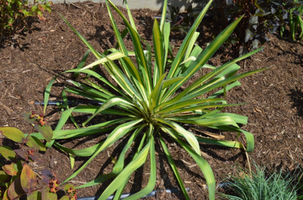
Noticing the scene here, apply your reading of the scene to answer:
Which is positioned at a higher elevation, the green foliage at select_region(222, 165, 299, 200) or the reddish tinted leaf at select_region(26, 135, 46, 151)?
the reddish tinted leaf at select_region(26, 135, 46, 151)

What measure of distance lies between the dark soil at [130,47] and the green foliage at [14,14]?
0.10m

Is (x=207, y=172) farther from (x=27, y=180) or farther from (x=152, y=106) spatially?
(x=27, y=180)

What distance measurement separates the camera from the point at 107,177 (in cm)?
194

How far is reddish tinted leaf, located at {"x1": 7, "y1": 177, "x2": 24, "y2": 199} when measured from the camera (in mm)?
1673

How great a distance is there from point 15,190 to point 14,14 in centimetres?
159

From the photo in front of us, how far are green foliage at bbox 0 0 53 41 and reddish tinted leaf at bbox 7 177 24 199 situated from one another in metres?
1.38

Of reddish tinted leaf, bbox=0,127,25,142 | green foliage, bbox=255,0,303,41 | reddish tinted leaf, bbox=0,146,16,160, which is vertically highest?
green foliage, bbox=255,0,303,41

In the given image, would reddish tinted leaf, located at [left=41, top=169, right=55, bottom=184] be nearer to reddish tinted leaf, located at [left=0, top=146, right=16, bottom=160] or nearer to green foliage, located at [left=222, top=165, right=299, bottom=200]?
reddish tinted leaf, located at [left=0, top=146, right=16, bottom=160]

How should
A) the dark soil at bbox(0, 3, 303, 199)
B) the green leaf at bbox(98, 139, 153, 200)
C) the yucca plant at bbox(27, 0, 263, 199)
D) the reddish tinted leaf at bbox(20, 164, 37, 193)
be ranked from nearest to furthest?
the reddish tinted leaf at bbox(20, 164, 37, 193), the green leaf at bbox(98, 139, 153, 200), the yucca plant at bbox(27, 0, 263, 199), the dark soil at bbox(0, 3, 303, 199)

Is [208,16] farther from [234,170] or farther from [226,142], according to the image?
[234,170]

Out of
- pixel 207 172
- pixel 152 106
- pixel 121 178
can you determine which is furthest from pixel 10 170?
pixel 207 172

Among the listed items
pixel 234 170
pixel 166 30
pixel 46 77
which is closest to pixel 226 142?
pixel 234 170

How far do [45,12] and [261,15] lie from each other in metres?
1.98

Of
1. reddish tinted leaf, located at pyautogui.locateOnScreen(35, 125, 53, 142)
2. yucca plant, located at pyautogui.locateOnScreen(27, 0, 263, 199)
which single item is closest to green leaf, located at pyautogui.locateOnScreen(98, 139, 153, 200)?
yucca plant, located at pyautogui.locateOnScreen(27, 0, 263, 199)
